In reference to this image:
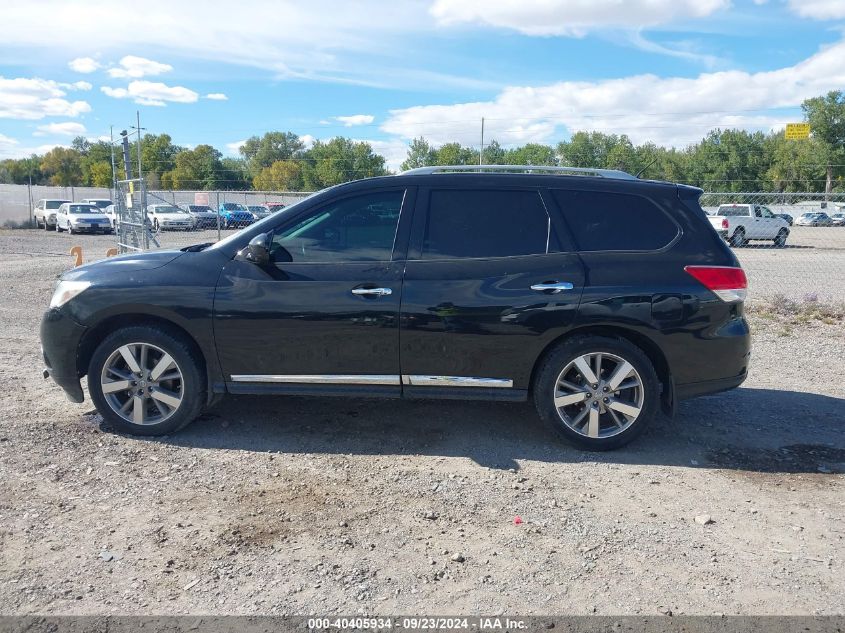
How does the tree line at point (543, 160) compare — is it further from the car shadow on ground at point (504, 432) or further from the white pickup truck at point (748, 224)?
the car shadow on ground at point (504, 432)

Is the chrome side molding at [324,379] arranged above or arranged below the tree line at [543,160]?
below

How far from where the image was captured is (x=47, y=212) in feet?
122

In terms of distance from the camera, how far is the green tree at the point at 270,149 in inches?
2637

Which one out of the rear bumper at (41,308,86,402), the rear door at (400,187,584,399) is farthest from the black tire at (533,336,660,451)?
the rear bumper at (41,308,86,402)

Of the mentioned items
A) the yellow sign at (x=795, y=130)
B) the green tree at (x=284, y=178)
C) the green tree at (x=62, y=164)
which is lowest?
the green tree at (x=284, y=178)

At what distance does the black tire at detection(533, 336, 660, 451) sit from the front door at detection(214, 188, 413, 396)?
103 cm

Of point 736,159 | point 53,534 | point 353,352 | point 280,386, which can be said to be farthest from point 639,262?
point 736,159

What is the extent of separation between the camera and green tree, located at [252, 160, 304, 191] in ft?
120

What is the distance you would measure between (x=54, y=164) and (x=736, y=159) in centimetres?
9356

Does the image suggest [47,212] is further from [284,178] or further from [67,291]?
[67,291]

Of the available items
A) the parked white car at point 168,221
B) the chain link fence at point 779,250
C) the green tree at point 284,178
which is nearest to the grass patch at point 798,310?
the chain link fence at point 779,250

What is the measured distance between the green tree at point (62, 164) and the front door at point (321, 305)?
104394mm

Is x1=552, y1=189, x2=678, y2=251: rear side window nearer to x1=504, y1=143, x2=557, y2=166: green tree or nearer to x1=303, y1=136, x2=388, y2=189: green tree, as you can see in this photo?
x1=303, y1=136, x2=388, y2=189: green tree

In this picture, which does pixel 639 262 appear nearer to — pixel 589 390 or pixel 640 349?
pixel 640 349
